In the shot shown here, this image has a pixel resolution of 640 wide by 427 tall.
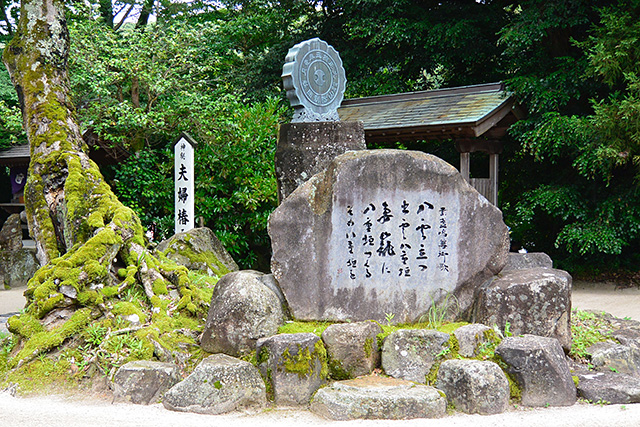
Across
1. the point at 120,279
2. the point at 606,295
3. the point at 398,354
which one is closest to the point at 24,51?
the point at 120,279

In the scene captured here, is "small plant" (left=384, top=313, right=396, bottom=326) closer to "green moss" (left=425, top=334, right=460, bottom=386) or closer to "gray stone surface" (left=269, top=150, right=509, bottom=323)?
"gray stone surface" (left=269, top=150, right=509, bottom=323)

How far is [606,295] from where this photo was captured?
10688 mm

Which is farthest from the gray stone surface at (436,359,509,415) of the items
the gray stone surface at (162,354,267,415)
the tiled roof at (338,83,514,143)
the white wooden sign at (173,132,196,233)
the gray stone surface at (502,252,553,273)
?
the tiled roof at (338,83,514,143)

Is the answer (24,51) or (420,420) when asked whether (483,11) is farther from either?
(420,420)

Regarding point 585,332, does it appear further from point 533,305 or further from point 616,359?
point 533,305

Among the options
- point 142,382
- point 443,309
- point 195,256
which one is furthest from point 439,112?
point 142,382

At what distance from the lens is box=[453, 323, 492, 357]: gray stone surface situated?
4.81 metres

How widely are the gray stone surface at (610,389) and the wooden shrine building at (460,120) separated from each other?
6577mm

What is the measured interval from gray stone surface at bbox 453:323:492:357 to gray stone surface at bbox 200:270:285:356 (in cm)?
156

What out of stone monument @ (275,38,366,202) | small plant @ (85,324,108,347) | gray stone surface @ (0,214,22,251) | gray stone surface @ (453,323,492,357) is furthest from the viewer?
gray stone surface @ (0,214,22,251)

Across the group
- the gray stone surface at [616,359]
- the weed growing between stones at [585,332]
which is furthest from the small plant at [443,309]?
the gray stone surface at [616,359]

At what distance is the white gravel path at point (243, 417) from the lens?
13.4 feet

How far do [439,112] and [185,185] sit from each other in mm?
5394

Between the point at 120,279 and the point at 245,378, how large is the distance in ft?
7.58
